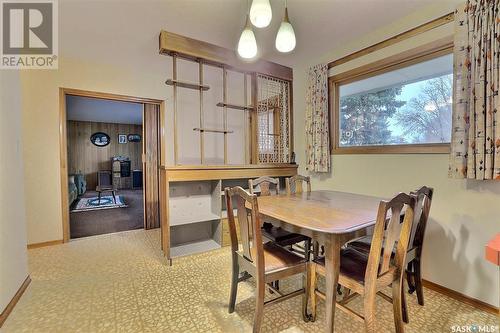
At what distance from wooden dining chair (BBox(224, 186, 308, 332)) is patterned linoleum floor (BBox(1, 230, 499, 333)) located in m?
0.18

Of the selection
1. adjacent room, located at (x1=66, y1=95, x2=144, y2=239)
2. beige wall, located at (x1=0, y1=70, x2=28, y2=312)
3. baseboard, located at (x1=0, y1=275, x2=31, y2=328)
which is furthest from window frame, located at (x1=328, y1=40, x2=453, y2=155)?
adjacent room, located at (x1=66, y1=95, x2=144, y2=239)

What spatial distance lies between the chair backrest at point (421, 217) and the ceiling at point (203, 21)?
63.4 inches

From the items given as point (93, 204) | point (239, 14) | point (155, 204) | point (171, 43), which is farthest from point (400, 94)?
point (93, 204)

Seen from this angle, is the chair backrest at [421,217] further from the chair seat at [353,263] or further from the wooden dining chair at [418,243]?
the chair seat at [353,263]

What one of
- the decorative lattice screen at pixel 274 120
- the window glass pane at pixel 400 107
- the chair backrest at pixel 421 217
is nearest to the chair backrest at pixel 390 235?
the chair backrest at pixel 421 217

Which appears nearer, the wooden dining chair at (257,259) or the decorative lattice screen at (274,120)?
the wooden dining chair at (257,259)

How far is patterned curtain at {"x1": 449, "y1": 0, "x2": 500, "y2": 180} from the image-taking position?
165 centimetres

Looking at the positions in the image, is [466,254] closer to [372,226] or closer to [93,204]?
[372,226]

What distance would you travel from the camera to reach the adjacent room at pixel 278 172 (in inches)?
62.6

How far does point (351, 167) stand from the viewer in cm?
276

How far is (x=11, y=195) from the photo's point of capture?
75.0 inches

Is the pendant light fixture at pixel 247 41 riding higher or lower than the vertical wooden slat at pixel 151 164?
higher

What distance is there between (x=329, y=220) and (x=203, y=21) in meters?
2.13

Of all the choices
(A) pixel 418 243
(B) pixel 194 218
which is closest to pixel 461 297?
(A) pixel 418 243
